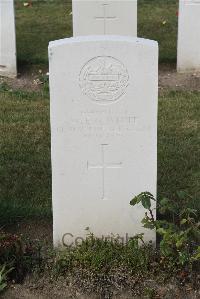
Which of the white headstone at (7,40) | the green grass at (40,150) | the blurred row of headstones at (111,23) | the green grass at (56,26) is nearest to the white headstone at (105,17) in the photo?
the blurred row of headstones at (111,23)

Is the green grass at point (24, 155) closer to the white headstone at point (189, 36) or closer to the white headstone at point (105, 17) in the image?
the white headstone at point (105, 17)

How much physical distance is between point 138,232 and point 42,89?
4606 millimetres

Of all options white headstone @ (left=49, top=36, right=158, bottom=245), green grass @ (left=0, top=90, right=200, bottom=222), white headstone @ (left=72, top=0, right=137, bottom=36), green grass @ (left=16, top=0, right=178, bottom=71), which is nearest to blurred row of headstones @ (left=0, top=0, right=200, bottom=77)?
white headstone @ (left=72, top=0, right=137, bottom=36)

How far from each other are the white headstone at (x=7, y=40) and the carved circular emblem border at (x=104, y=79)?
5.13m

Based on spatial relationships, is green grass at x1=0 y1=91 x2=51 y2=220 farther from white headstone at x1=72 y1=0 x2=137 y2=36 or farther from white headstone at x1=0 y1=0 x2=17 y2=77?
white headstone at x1=72 y1=0 x2=137 y2=36

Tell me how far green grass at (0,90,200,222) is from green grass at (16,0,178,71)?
2022mm

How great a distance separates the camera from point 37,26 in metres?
12.1

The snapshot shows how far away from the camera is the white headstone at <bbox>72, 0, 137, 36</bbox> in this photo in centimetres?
924

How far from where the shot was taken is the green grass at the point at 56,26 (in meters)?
10.6

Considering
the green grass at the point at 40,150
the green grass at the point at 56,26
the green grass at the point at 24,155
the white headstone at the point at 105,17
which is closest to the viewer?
the green grass at the point at 24,155

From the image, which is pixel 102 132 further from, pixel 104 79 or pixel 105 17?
pixel 105 17

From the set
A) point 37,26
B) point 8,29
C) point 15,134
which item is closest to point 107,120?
point 15,134

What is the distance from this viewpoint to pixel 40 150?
6.76 meters

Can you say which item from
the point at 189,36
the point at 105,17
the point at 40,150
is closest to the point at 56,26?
the point at 105,17
